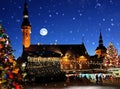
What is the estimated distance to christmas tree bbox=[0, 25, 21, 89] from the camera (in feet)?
42.7

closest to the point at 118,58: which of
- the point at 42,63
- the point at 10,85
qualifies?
the point at 42,63

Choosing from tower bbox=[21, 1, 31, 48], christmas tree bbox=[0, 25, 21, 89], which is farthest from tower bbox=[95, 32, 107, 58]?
christmas tree bbox=[0, 25, 21, 89]

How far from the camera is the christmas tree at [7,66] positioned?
1301 centimetres

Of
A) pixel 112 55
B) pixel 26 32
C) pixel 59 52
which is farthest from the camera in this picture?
pixel 59 52

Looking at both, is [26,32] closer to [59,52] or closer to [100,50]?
[59,52]

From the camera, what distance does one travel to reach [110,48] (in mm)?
65500

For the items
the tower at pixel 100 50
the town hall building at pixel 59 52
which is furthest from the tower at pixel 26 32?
the tower at pixel 100 50

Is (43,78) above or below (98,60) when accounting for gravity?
below

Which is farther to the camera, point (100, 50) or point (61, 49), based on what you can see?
point (100, 50)

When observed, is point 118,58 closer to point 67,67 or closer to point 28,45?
point 67,67

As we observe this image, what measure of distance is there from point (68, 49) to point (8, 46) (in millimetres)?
74226

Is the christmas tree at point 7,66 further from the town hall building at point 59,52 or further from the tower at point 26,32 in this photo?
the tower at point 26,32

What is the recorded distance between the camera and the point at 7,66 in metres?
13.2

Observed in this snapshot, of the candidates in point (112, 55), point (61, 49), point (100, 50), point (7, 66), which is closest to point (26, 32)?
point (61, 49)
